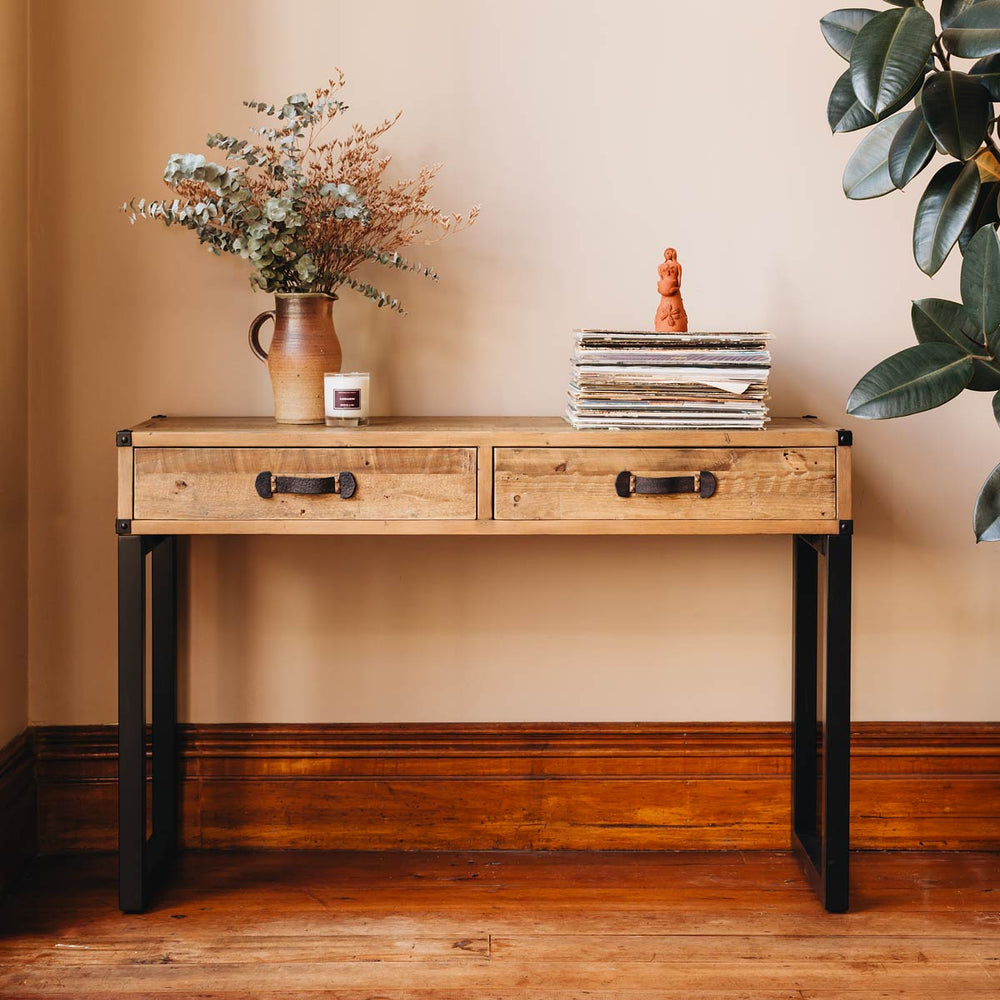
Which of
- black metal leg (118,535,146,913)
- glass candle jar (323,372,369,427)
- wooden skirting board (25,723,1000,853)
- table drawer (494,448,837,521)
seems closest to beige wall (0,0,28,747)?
wooden skirting board (25,723,1000,853)

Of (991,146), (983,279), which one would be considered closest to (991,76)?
(991,146)

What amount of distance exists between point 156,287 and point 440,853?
124 cm

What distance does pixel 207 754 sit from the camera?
211 cm

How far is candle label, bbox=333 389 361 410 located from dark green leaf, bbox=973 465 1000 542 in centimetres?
100

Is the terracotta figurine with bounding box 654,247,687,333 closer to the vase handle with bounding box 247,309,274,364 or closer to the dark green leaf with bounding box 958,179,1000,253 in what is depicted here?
the dark green leaf with bounding box 958,179,1000,253

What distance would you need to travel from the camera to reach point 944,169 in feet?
5.44

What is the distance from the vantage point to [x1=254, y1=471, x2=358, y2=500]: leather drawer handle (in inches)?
66.8

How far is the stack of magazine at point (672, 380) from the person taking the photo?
1.75m

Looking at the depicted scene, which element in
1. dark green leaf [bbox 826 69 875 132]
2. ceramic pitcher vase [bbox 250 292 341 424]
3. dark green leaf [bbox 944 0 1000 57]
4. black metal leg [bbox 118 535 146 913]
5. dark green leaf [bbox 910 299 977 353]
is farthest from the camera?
ceramic pitcher vase [bbox 250 292 341 424]

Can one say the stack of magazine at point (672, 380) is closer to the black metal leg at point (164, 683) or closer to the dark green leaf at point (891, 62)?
the dark green leaf at point (891, 62)

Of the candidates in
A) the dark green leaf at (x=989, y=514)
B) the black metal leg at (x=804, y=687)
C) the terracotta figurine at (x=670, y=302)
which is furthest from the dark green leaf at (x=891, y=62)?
the black metal leg at (x=804, y=687)

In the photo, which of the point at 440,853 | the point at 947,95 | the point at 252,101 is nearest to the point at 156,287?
the point at 252,101

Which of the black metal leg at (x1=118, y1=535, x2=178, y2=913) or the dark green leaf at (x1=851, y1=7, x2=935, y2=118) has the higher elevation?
the dark green leaf at (x1=851, y1=7, x2=935, y2=118)

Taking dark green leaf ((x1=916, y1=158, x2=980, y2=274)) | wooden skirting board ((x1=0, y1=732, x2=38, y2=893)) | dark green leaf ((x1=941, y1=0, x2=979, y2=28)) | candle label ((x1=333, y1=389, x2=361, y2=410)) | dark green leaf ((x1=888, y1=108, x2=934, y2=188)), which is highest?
dark green leaf ((x1=941, y1=0, x2=979, y2=28))
